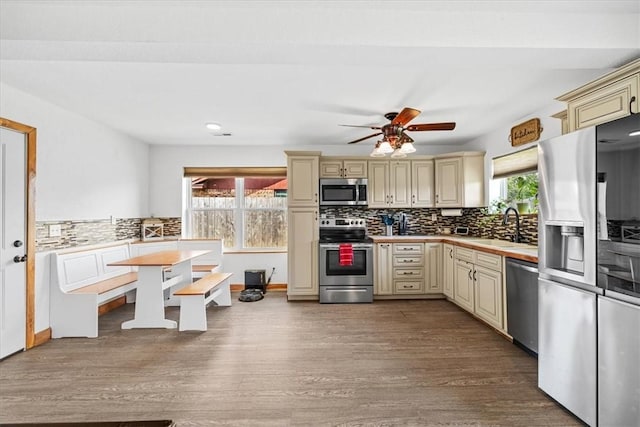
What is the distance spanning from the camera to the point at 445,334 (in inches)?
117

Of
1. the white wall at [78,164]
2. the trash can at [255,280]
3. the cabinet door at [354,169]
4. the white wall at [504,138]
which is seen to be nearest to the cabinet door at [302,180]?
the cabinet door at [354,169]

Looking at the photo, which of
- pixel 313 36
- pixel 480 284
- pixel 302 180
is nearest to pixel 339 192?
pixel 302 180

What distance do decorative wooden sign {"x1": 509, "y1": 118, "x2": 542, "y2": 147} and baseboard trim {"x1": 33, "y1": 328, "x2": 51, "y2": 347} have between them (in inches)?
213

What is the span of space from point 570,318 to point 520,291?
88 cm

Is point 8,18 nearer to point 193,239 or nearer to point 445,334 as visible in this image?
point 193,239

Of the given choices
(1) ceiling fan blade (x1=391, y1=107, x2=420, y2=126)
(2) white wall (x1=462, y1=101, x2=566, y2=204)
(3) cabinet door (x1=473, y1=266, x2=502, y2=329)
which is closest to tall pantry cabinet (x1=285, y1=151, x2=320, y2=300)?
(1) ceiling fan blade (x1=391, y1=107, x2=420, y2=126)

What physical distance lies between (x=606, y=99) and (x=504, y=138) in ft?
7.26

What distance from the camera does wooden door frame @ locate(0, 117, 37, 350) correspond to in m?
2.71

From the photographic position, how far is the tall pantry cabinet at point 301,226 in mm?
4203

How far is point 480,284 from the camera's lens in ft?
10.5

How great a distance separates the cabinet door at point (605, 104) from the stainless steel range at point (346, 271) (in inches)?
104

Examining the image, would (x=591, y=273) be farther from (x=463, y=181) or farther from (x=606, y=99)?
(x=463, y=181)

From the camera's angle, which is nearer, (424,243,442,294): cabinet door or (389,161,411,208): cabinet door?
(424,243,442,294): cabinet door

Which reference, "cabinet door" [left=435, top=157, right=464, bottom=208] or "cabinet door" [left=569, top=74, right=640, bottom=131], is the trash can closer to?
"cabinet door" [left=435, top=157, right=464, bottom=208]
